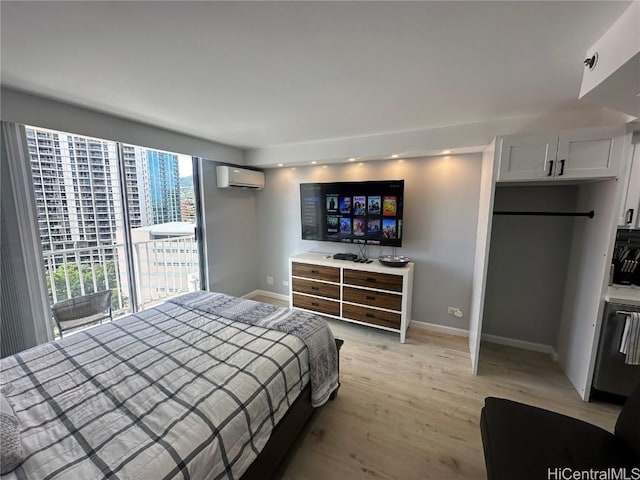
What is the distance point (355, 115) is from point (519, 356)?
9.85 ft

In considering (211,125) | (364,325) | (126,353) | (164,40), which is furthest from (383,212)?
(126,353)

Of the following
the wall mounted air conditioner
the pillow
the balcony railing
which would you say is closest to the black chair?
the pillow

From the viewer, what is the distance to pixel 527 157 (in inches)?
81.4

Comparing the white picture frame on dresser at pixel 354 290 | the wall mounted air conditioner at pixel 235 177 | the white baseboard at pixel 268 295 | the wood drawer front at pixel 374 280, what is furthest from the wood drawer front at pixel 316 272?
the wall mounted air conditioner at pixel 235 177

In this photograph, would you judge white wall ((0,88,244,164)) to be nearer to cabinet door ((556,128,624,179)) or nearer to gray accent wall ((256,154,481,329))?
gray accent wall ((256,154,481,329))

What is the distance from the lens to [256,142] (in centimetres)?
348

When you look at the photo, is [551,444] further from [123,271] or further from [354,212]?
[123,271]

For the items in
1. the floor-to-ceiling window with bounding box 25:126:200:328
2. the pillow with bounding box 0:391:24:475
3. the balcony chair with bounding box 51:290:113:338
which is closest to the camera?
the pillow with bounding box 0:391:24:475

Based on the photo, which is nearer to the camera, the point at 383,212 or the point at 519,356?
the point at 519,356

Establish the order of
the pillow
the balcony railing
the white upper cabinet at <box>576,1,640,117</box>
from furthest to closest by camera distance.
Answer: the balcony railing, the white upper cabinet at <box>576,1,640,117</box>, the pillow

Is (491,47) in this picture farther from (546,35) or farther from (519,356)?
(519,356)

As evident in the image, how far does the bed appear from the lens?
3.16 ft

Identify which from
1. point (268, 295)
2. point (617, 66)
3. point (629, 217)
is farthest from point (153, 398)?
point (629, 217)

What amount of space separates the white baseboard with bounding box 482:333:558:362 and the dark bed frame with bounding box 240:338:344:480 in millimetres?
2314
